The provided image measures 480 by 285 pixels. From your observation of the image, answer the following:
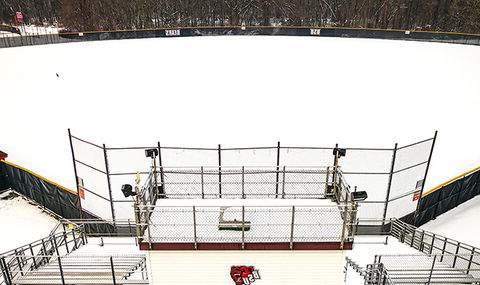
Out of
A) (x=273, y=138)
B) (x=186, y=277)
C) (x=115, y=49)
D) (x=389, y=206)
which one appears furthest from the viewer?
(x=115, y=49)

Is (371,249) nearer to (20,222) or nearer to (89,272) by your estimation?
(89,272)

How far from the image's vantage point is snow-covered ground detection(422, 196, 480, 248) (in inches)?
591

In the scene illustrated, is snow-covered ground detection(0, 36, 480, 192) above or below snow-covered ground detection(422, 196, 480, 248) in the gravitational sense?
above

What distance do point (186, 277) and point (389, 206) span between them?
28.4ft

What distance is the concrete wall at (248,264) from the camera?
950cm

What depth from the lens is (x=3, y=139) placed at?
2198 cm

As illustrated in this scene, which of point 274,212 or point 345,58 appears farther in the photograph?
point 345,58

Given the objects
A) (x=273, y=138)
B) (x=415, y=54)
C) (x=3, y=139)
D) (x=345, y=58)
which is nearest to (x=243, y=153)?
(x=273, y=138)

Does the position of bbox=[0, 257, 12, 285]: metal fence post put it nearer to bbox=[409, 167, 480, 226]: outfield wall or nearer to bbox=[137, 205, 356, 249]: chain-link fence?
bbox=[137, 205, 356, 249]: chain-link fence

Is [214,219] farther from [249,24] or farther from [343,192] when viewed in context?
[249,24]

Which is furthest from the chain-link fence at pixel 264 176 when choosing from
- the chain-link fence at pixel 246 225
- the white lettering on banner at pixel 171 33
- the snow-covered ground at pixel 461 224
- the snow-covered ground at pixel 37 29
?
the snow-covered ground at pixel 37 29

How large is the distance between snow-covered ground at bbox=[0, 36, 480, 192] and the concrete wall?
9241 mm

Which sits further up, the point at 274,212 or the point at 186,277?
the point at 274,212

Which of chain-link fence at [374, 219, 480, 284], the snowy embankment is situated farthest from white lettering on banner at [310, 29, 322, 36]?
the snowy embankment
